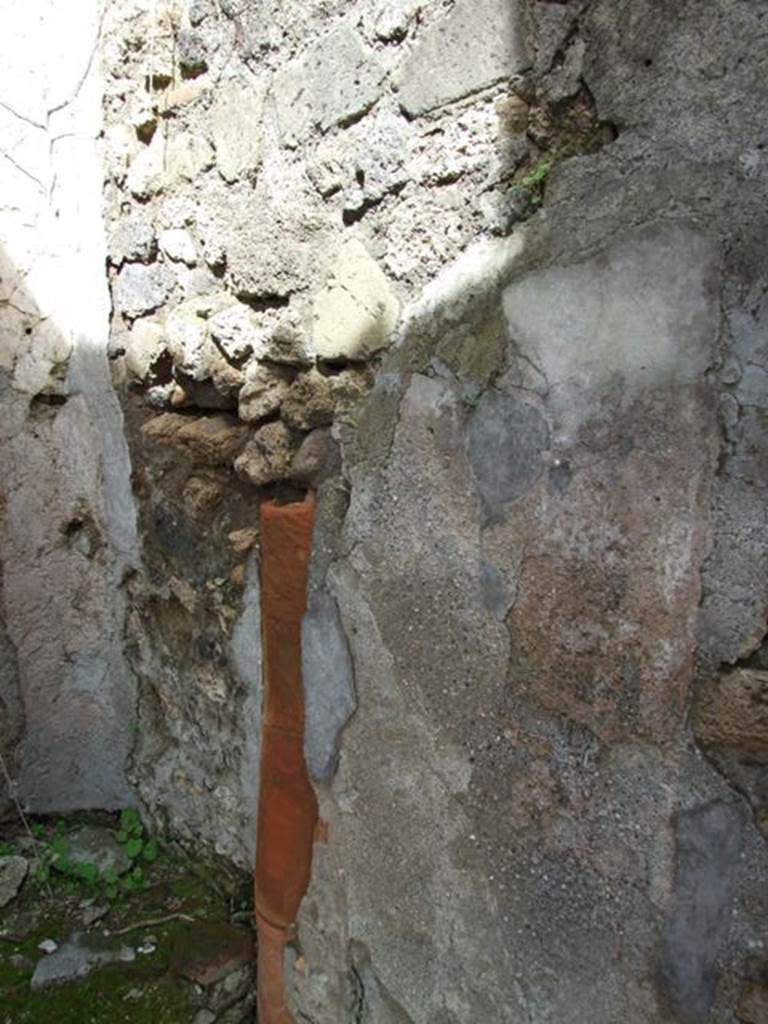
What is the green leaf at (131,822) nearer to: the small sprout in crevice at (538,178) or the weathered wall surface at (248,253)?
the weathered wall surface at (248,253)

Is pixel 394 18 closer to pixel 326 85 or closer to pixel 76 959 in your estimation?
pixel 326 85

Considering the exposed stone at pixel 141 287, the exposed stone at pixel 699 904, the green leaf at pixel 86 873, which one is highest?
the exposed stone at pixel 141 287

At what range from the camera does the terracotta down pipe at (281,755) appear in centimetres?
134

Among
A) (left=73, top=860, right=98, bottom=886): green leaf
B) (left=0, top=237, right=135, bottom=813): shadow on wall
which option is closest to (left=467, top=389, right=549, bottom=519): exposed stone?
(left=0, top=237, right=135, bottom=813): shadow on wall

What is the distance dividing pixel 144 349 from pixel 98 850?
1145 millimetres

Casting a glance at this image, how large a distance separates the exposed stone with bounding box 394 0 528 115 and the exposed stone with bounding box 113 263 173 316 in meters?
0.68

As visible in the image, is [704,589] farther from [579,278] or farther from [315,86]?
[315,86]

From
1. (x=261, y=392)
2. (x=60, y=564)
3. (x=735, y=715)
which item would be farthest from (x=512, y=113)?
(x=60, y=564)

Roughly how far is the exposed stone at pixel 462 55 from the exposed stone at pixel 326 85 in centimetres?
7

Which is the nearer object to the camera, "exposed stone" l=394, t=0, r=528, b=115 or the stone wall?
the stone wall

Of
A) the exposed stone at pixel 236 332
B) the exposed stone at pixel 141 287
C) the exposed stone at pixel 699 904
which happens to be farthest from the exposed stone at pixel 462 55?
the exposed stone at pixel 699 904

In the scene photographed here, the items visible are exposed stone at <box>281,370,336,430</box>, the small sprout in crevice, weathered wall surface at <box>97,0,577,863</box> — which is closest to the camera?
the small sprout in crevice

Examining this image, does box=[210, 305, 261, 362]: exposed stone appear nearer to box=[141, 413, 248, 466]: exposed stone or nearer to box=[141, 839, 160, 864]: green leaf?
box=[141, 413, 248, 466]: exposed stone

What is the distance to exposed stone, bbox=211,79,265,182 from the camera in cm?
132
